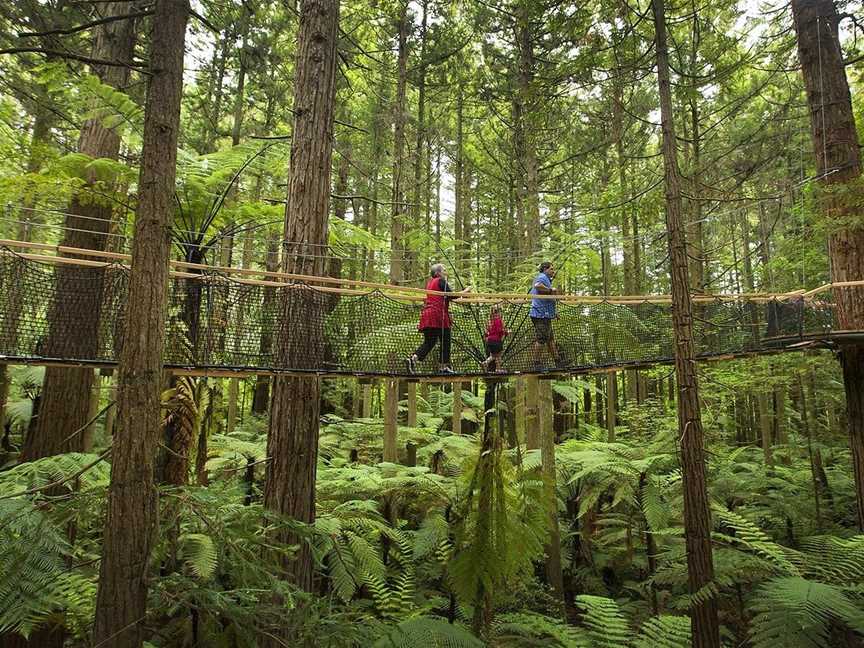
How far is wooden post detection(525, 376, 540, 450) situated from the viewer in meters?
6.22

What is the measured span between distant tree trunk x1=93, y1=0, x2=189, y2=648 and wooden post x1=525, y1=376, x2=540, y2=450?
4.66 meters

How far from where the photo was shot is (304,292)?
12.0 ft

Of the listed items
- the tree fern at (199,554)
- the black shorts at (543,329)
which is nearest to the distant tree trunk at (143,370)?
the tree fern at (199,554)

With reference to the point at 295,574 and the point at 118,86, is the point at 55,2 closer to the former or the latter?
the point at 118,86

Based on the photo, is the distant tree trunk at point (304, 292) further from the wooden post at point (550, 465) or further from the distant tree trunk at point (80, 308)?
the wooden post at point (550, 465)

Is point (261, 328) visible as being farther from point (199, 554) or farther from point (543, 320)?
point (543, 320)

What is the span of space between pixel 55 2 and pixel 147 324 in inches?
230

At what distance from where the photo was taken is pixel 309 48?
3854mm

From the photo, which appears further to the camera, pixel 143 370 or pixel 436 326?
pixel 436 326

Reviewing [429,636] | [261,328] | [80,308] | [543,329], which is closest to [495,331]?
[543,329]

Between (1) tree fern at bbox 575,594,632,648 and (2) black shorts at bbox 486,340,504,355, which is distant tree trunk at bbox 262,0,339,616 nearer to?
(2) black shorts at bbox 486,340,504,355

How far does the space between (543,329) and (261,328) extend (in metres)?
2.78

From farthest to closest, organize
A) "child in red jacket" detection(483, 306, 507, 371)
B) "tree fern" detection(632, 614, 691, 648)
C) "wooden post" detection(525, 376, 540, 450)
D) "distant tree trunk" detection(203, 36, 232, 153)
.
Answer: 1. "distant tree trunk" detection(203, 36, 232, 153)
2. "wooden post" detection(525, 376, 540, 450)
3. "child in red jacket" detection(483, 306, 507, 371)
4. "tree fern" detection(632, 614, 691, 648)

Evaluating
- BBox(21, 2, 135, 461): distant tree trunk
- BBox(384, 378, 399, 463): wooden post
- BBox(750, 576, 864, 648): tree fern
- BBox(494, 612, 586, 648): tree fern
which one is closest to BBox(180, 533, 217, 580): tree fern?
BBox(21, 2, 135, 461): distant tree trunk
